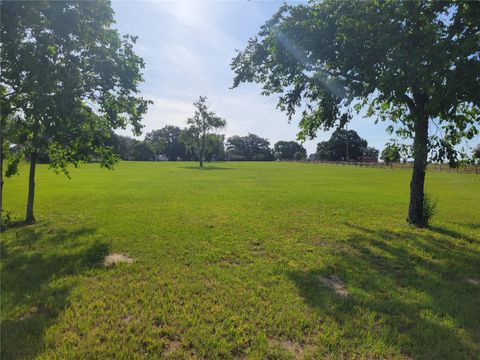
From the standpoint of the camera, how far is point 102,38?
28.6ft

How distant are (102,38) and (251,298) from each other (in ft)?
28.0

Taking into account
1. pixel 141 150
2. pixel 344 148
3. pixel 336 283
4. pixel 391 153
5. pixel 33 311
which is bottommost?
pixel 33 311

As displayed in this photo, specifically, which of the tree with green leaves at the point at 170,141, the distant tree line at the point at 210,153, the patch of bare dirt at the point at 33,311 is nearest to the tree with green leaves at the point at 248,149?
the distant tree line at the point at 210,153

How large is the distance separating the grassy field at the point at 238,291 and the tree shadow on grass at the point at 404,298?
0.08 ft

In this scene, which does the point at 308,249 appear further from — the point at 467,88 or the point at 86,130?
the point at 86,130

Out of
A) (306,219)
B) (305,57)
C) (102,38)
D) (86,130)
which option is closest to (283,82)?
(305,57)

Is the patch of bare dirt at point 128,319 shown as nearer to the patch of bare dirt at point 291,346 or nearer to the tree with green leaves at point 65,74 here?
the patch of bare dirt at point 291,346

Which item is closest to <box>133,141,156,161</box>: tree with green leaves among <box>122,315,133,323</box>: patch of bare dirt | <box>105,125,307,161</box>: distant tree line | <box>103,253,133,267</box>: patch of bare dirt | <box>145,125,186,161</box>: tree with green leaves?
<box>105,125,307,161</box>: distant tree line

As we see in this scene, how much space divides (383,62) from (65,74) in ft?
25.2

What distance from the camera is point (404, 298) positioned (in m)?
4.96

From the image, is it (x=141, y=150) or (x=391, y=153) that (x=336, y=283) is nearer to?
(x=391, y=153)

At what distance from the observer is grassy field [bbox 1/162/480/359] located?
366 centimetres

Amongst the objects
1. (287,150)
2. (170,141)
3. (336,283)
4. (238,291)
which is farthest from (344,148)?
(238,291)

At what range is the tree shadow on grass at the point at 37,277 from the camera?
3.71m
